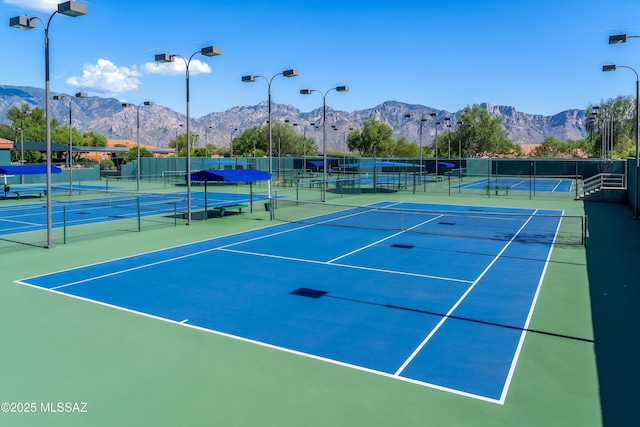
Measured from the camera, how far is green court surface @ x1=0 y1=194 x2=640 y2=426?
7203 mm

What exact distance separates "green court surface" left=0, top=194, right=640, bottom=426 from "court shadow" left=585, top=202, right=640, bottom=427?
5 cm

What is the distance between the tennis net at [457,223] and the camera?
2238 cm

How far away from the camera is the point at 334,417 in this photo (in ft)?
23.5

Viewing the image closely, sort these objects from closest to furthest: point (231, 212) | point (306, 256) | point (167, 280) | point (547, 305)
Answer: point (547, 305)
point (167, 280)
point (306, 256)
point (231, 212)

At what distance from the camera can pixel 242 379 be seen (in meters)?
8.40

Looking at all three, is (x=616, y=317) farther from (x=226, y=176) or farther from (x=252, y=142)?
(x=252, y=142)

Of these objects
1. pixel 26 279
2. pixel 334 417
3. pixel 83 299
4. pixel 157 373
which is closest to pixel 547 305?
pixel 334 417

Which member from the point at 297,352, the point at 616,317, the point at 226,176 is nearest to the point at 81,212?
the point at 226,176

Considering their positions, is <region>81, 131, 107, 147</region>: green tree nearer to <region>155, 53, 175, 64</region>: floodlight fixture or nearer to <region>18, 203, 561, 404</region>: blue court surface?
<region>155, 53, 175, 64</region>: floodlight fixture

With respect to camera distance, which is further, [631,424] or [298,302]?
[298,302]

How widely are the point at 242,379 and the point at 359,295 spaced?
17.7 feet

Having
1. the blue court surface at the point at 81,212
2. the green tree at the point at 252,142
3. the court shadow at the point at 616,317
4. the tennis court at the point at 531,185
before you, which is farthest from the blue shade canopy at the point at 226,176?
the green tree at the point at 252,142

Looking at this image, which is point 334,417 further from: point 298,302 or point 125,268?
point 125,268

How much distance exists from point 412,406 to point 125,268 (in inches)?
450
